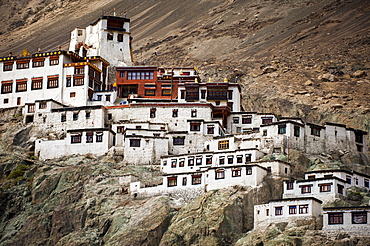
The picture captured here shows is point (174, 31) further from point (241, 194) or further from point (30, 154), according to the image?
point (241, 194)

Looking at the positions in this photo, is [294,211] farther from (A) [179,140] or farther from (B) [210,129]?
(B) [210,129]

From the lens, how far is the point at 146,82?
316 ft

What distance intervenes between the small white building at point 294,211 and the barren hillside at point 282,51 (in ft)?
129

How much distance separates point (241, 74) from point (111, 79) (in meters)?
34.5

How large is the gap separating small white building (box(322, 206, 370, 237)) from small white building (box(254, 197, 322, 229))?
4.66ft

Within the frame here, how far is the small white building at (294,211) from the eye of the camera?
64.5 meters

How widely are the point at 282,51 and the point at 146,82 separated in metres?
59.1

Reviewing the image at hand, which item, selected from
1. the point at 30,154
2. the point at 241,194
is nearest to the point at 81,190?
the point at 30,154

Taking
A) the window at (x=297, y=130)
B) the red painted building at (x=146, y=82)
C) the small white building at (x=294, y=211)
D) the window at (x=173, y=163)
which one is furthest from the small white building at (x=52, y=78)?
the small white building at (x=294, y=211)

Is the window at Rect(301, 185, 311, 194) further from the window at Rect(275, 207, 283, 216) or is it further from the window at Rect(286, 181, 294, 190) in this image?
the window at Rect(275, 207, 283, 216)

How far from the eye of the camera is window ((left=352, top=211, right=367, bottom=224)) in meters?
62.0

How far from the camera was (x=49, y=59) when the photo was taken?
318 ft

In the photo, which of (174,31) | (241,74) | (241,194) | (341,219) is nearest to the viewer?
(341,219)

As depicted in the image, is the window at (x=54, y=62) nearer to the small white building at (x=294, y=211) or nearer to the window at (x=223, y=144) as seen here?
the window at (x=223, y=144)
